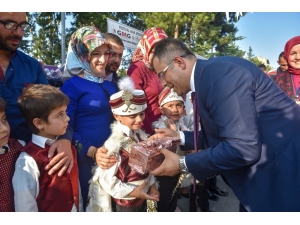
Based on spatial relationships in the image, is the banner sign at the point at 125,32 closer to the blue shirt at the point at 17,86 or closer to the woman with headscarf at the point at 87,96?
the woman with headscarf at the point at 87,96

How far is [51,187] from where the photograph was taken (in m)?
1.83

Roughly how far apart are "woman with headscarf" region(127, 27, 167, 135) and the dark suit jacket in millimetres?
1191

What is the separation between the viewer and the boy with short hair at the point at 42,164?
5.60ft

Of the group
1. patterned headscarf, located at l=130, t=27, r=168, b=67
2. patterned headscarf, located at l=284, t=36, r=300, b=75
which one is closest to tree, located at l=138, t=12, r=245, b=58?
patterned headscarf, located at l=284, t=36, r=300, b=75

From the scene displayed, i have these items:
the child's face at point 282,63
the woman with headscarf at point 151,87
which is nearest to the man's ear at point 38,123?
the woman with headscarf at point 151,87

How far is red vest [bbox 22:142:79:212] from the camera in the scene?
180 centimetres

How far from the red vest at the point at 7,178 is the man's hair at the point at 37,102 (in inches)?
9.7

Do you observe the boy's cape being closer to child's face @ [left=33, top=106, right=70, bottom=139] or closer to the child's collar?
child's face @ [left=33, top=106, right=70, bottom=139]

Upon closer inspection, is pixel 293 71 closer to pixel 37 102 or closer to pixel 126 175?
pixel 126 175

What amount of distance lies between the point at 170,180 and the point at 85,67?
1.48 metres

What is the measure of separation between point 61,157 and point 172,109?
168cm

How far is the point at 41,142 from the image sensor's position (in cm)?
187

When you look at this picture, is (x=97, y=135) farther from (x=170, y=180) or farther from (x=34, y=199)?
(x=170, y=180)

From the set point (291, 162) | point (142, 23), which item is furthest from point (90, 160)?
point (142, 23)
